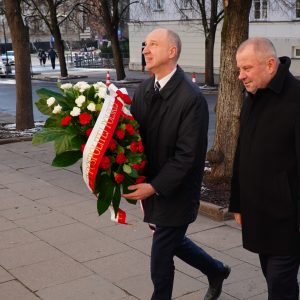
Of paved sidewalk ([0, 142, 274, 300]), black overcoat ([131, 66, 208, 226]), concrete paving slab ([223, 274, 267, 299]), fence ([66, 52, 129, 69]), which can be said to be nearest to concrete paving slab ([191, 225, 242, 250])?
paved sidewalk ([0, 142, 274, 300])

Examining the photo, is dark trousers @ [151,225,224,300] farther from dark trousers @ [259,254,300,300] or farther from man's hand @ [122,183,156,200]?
dark trousers @ [259,254,300,300]

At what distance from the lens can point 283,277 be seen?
10.6 ft

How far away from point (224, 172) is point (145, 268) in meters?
2.81

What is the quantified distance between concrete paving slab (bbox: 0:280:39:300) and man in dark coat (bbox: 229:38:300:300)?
6.26ft

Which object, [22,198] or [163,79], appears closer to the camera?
[163,79]

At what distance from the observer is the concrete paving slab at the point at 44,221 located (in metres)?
6.12

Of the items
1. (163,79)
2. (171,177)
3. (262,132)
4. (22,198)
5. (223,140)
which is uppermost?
(163,79)

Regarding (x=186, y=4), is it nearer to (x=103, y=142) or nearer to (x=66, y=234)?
(x=66, y=234)

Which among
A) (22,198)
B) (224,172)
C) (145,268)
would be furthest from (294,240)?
(22,198)

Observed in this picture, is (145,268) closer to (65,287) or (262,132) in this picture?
(65,287)

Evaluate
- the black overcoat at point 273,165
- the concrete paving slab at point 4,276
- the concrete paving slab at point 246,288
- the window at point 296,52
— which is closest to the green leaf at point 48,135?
the black overcoat at point 273,165

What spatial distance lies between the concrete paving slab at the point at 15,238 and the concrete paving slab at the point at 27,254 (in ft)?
0.32

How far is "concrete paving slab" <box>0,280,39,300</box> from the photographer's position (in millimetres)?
4395

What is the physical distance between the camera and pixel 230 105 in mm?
7352
